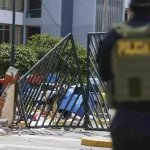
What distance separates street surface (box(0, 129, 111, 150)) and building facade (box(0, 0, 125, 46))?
31.7m

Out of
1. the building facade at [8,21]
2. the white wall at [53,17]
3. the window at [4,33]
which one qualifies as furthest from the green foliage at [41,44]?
the window at [4,33]

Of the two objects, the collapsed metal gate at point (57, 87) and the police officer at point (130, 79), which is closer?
the police officer at point (130, 79)

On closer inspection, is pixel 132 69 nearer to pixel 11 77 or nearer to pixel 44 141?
pixel 44 141

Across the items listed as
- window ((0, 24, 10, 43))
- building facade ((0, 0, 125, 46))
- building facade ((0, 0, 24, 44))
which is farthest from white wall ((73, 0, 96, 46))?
window ((0, 24, 10, 43))

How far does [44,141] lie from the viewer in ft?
37.3

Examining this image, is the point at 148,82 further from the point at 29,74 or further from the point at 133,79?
the point at 29,74

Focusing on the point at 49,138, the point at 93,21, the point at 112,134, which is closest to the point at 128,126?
the point at 112,134

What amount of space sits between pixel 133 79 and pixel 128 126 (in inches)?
11.4

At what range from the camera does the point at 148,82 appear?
3.17 meters

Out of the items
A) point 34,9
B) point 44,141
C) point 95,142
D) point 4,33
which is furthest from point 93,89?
point 34,9

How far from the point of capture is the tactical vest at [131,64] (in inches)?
125

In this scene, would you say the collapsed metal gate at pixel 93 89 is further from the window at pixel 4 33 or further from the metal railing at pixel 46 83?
the window at pixel 4 33

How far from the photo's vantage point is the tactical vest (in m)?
3.18

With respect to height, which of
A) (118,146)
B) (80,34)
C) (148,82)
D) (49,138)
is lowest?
(49,138)
